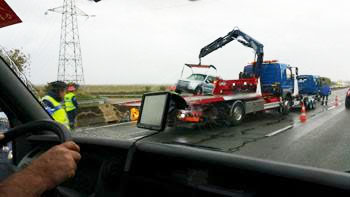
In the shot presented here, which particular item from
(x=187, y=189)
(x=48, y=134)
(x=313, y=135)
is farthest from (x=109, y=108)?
(x=313, y=135)

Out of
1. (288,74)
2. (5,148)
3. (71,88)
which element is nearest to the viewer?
(71,88)

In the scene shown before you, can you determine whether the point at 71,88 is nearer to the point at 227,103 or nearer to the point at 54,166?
the point at 54,166

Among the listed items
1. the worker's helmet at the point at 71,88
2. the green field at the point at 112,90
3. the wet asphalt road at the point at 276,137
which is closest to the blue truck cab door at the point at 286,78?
the wet asphalt road at the point at 276,137

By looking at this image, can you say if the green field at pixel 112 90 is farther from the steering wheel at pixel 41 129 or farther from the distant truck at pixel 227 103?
the steering wheel at pixel 41 129

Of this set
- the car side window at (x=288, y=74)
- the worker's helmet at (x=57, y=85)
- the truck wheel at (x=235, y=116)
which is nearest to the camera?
the worker's helmet at (x=57, y=85)

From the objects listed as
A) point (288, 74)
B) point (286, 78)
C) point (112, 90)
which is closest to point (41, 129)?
point (112, 90)

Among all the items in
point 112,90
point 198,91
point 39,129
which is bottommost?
point 198,91

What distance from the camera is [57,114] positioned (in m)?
4.46

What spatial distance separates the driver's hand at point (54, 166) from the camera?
121cm

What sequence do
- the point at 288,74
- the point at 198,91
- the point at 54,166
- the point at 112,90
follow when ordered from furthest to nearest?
the point at 288,74, the point at 198,91, the point at 112,90, the point at 54,166

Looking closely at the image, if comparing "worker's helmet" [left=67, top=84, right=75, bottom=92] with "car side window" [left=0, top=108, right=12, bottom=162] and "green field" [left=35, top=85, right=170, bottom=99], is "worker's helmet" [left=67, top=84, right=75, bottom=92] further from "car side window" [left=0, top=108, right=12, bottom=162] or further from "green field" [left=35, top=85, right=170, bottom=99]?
"car side window" [left=0, top=108, right=12, bottom=162]

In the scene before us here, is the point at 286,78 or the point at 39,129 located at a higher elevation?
the point at 39,129

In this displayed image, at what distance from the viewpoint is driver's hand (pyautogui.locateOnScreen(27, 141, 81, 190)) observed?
1.21 metres

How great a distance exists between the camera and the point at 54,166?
1221mm
